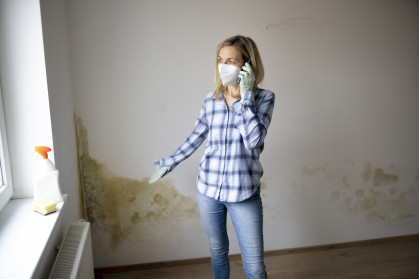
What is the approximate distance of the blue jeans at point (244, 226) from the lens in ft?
4.62

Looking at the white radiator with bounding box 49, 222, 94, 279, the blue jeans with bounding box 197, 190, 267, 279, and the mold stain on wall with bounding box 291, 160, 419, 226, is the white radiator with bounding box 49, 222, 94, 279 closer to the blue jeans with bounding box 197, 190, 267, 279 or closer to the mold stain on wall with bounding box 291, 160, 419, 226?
the blue jeans with bounding box 197, 190, 267, 279

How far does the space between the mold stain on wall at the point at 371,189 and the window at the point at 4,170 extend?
5.44 ft

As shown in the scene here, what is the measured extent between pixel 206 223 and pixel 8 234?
80cm

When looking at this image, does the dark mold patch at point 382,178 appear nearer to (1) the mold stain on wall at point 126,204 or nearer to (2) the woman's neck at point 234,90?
(1) the mold stain on wall at point 126,204

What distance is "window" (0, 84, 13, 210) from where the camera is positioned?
1.23 metres

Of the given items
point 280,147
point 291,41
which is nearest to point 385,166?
point 280,147

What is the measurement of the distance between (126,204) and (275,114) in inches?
43.9

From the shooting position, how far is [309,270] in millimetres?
2098

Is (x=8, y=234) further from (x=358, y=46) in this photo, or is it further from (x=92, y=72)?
(x=358, y=46)

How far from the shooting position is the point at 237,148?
139 centimetres

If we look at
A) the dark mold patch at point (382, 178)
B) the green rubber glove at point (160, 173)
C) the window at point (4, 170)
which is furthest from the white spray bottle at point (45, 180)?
the dark mold patch at point (382, 178)

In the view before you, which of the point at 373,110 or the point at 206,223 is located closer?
the point at 206,223

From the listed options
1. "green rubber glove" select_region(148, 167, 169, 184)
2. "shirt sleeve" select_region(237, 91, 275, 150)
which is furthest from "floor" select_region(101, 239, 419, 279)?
"shirt sleeve" select_region(237, 91, 275, 150)

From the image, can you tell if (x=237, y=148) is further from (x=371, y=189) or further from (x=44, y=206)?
(x=371, y=189)
